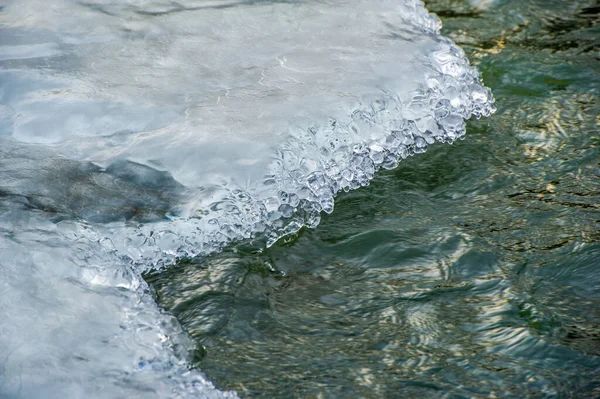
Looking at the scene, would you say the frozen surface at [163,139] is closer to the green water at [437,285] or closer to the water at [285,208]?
the water at [285,208]

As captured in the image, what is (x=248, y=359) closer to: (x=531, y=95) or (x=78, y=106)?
(x=78, y=106)

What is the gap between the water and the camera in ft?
7.64

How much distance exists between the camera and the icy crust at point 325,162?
2.84 m

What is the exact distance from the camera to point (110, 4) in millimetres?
3955

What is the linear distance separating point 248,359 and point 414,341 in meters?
0.56

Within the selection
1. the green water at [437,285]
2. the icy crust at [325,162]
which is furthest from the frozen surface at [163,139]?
the green water at [437,285]

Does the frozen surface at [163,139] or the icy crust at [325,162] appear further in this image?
the icy crust at [325,162]

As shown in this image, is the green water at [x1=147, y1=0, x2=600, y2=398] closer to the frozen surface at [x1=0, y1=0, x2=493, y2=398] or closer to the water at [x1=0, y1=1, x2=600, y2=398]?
the water at [x1=0, y1=1, x2=600, y2=398]

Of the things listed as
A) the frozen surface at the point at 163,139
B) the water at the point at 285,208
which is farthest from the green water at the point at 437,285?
the frozen surface at the point at 163,139

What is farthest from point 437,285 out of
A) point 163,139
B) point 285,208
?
point 163,139

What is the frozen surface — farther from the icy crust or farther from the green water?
the green water

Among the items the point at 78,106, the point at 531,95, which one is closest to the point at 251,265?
the point at 78,106

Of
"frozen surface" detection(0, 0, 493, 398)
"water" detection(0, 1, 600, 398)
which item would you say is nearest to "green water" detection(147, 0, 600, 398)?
"water" detection(0, 1, 600, 398)

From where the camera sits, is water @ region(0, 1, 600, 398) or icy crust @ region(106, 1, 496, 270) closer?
water @ region(0, 1, 600, 398)
